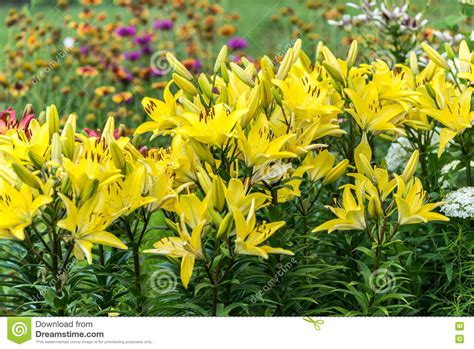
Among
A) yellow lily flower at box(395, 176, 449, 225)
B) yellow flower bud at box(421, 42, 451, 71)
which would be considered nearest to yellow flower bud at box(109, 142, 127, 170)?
yellow lily flower at box(395, 176, 449, 225)

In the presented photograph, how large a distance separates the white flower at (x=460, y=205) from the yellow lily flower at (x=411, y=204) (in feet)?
0.69

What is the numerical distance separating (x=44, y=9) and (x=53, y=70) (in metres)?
1.77

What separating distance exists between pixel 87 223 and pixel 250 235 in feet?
1.20

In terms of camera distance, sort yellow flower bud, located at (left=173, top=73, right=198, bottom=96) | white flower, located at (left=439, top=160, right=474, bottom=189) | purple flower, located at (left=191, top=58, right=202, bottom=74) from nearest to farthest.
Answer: yellow flower bud, located at (left=173, top=73, right=198, bottom=96) → white flower, located at (left=439, top=160, right=474, bottom=189) → purple flower, located at (left=191, top=58, right=202, bottom=74)

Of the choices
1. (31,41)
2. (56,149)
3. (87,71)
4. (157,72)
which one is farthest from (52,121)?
(31,41)

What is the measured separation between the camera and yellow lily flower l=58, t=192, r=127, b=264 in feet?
6.10

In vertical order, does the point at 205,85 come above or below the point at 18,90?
above

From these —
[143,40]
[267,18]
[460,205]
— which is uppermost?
[267,18]

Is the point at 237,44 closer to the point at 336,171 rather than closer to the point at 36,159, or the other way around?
the point at 336,171

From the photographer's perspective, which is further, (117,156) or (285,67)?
(285,67)

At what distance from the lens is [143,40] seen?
489 centimetres

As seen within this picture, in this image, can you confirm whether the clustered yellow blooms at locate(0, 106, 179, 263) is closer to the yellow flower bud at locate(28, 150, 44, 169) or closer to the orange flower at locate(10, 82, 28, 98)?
the yellow flower bud at locate(28, 150, 44, 169)

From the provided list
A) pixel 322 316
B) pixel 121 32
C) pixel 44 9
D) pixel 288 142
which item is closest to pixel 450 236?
pixel 322 316

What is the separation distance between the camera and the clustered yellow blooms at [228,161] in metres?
1.90
